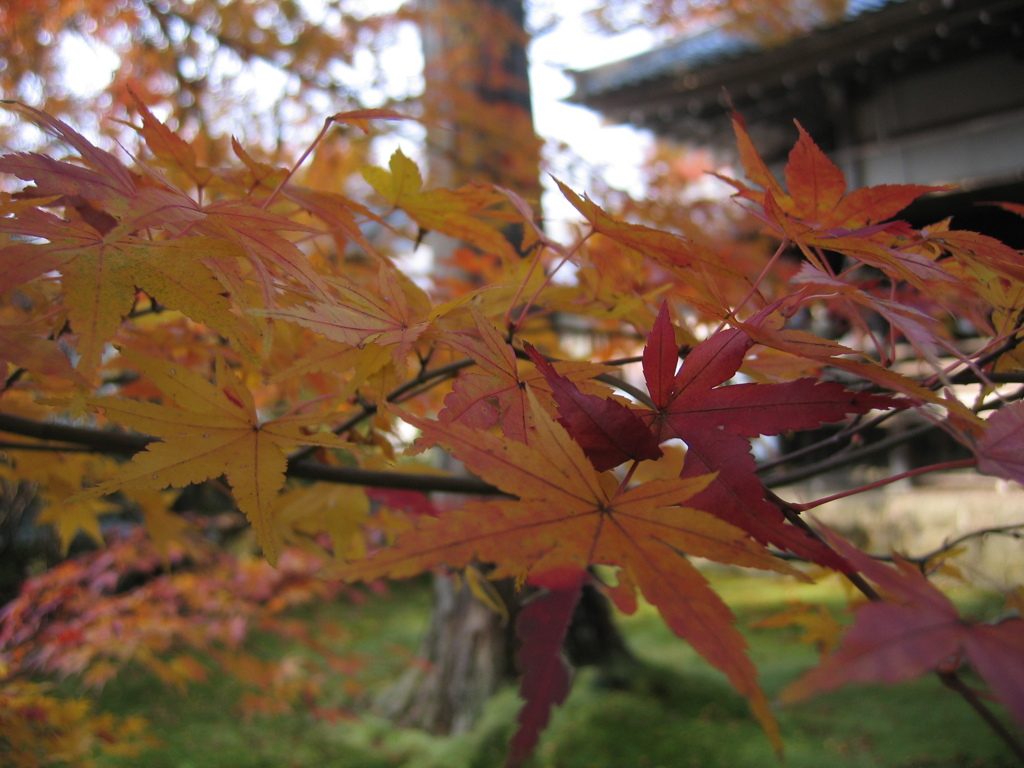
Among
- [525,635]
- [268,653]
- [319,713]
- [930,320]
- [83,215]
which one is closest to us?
[525,635]

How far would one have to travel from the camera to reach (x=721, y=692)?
2576mm

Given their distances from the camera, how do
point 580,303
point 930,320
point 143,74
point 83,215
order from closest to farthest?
1. point 930,320
2. point 83,215
3. point 580,303
4. point 143,74

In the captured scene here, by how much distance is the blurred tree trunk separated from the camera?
2.62m

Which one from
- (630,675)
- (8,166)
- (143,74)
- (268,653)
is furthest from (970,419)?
(268,653)

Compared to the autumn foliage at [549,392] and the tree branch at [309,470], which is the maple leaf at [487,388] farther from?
the tree branch at [309,470]

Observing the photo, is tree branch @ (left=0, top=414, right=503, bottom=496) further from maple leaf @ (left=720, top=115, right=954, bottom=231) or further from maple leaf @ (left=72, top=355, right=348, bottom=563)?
maple leaf @ (left=720, top=115, right=954, bottom=231)

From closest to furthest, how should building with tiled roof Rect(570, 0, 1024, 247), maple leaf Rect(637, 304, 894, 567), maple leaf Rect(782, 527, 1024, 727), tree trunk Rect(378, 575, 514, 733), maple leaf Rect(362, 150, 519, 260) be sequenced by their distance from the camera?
maple leaf Rect(782, 527, 1024, 727)
maple leaf Rect(637, 304, 894, 567)
maple leaf Rect(362, 150, 519, 260)
tree trunk Rect(378, 575, 514, 733)
building with tiled roof Rect(570, 0, 1024, 247)

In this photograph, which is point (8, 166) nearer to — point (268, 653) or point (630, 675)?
point (630, 675)

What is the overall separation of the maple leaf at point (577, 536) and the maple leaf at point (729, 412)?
27 mm

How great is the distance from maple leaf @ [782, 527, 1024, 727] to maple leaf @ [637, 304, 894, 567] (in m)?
0.07

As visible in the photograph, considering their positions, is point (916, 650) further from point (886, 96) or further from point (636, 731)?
point (886, 96)

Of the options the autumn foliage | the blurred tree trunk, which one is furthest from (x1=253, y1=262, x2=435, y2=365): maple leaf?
the blurred tree trunk

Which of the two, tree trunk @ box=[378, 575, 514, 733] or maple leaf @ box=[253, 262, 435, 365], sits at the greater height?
maple leaf @ box=[253, 262, 435, 365]

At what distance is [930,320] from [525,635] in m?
0.30
